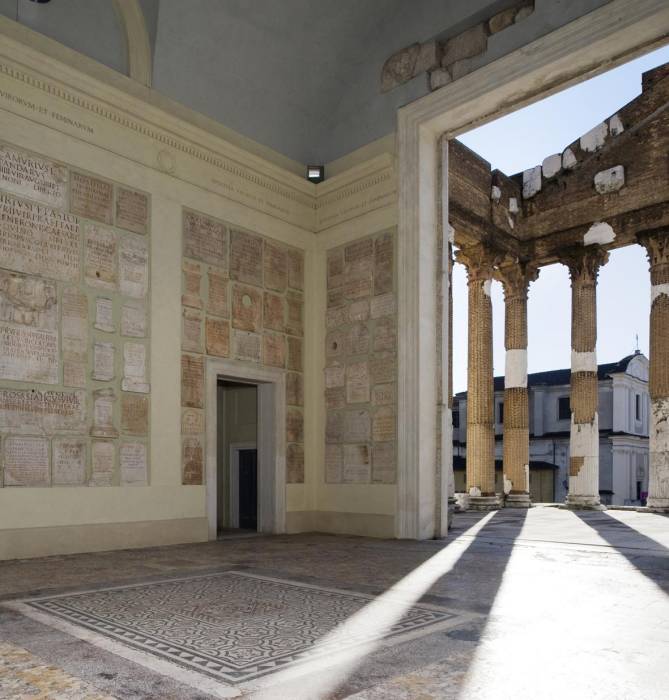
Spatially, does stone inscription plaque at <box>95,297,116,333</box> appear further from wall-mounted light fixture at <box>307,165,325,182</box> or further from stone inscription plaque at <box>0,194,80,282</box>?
wall-mounted light fixture at <box>307,165,325,182</box>

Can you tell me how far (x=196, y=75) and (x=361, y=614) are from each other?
8154 millimetres

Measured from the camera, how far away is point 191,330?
31.3 feet

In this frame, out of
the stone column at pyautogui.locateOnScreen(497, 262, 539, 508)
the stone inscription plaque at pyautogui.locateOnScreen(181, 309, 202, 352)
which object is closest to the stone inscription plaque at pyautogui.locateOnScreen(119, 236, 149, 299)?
the stone inscription plaque at pyautogui.locateOnScreen(181, 309, 202, 352)

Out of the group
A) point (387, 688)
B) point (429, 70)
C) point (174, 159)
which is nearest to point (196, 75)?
point (174, 159)

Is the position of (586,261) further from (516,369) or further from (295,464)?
(295,464)

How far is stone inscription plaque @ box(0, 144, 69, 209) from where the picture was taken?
25.8ft

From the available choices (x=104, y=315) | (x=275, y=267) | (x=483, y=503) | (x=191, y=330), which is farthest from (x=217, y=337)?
(x=483, y=503)

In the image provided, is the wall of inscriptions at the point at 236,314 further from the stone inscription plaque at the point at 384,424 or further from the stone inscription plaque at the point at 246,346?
the stone inscription plaque at the point at 384,424

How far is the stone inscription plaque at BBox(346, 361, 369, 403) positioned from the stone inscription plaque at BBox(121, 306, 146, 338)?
3.26 meters

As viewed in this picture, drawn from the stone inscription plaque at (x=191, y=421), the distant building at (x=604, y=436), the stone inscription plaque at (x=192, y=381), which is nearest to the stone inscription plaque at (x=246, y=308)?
the stone inscription plaque at (x=192, y=381)

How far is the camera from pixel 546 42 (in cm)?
874

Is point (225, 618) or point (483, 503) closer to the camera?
point (225, 618)

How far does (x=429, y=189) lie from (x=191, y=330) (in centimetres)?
415

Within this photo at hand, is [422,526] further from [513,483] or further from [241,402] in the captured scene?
[513,483]
